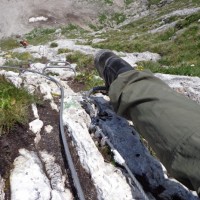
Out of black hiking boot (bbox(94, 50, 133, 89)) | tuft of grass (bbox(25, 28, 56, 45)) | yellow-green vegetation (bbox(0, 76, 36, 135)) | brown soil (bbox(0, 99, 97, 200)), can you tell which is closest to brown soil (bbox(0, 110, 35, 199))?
brown soil (bbox(0, 99, 97, 200))

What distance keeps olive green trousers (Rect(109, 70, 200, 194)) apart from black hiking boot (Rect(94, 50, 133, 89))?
2.98ft

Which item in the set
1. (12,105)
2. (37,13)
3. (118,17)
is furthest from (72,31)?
(12,105)

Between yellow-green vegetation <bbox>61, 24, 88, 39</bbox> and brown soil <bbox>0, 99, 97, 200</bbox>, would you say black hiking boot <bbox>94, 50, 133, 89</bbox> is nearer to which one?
brown soil <bbox>0, 99, 97, 200</bbox>

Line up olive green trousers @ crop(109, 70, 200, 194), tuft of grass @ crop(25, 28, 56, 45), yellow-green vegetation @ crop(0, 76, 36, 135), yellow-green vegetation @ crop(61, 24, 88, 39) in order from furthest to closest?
yellow-green vegetation @ crop(61, 24, 88, 39)
tuft of grass @ crop(25, 28, 56, 45)
yellow-green vegetation @ crop(0, 76, 36, 135)
olive green trousers @ crop(109, 70, 200, 194)

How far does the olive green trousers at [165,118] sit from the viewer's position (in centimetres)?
400

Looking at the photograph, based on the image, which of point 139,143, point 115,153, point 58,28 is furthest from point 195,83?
point 58,28

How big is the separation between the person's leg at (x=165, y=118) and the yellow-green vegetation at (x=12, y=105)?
6.60 feet

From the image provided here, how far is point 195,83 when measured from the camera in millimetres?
11055

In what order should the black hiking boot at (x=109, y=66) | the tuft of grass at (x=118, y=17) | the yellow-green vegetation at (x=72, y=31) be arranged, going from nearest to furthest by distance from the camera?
1. the black hiking boot at (x=109, y=66)
2. the yellow-green vegetation at (x=72, y=31)
3. the tuft of grass at (x=118, y=17)

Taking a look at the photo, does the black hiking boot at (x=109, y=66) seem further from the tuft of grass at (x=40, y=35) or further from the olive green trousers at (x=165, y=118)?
the tuft of grass at (x=40, y=35)

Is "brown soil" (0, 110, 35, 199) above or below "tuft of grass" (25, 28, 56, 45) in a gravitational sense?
above

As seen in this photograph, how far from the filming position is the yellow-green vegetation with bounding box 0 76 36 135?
20.8 feet

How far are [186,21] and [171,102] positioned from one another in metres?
30.7

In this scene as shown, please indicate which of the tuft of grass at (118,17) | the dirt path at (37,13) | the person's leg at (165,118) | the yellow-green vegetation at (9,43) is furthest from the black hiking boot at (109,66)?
the tuft of grass at (118,17)
